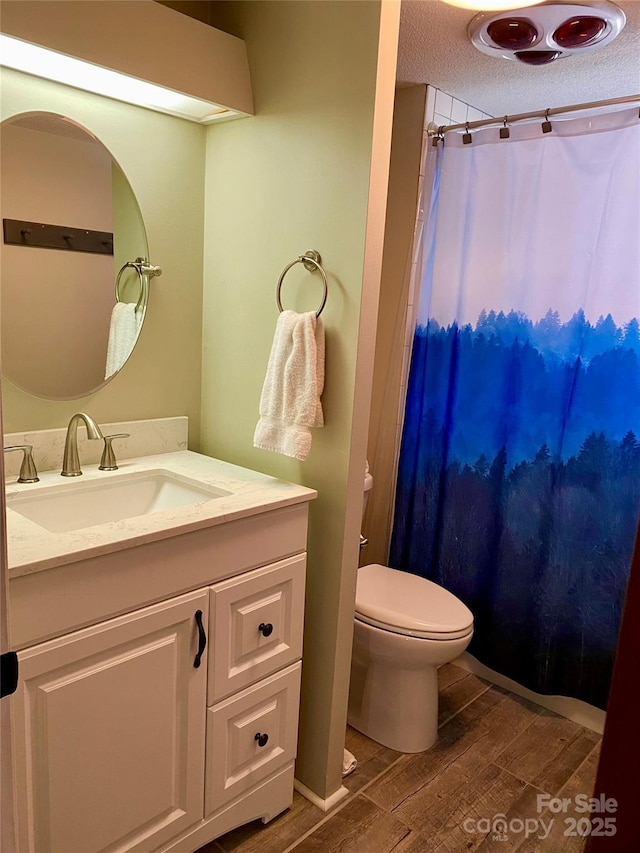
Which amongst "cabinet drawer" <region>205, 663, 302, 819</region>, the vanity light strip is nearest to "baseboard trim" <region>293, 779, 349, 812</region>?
"cabinet drawer" <region>205, 663, 302, 819</region>

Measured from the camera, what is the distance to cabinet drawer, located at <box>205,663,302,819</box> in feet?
4.94

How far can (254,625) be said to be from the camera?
1.53 metres

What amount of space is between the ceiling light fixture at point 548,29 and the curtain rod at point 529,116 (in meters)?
0.15

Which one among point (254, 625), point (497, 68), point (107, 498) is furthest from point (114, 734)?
point (497, 68)

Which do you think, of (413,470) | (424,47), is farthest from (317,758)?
(424,47)

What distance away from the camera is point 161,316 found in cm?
184

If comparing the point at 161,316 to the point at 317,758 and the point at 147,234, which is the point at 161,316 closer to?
→ the point at 147,234

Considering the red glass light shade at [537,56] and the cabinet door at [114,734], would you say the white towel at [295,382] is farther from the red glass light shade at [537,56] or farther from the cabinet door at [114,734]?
the red glass light shade at [537,56]

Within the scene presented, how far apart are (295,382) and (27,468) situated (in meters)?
0.70

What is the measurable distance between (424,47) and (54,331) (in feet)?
4.65

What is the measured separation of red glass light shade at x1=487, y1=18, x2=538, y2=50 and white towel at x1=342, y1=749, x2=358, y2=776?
215 cm

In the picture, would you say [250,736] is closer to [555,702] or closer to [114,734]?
[114,734]

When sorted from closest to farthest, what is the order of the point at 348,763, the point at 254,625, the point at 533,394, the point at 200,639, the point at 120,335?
the point at 200,639, the point at 254,625, the point at 120,335, the point at 348,763, the point at 533,394

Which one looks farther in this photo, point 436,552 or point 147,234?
point 436,552
